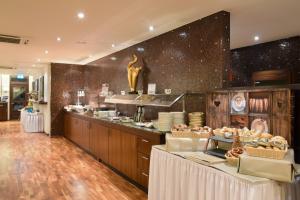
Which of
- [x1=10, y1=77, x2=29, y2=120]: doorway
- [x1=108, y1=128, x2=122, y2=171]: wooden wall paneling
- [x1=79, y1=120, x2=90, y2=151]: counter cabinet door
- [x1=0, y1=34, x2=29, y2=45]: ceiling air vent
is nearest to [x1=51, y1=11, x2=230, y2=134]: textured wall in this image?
[x1=108, y1=128, x2=122, y2=171]: wooden wall paneling

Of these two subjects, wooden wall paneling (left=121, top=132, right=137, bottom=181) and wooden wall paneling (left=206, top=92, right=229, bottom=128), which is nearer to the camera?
wooden wall paneling (left=206, top=92, right=229, bottom=128)

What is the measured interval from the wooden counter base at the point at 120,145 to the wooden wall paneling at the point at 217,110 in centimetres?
68

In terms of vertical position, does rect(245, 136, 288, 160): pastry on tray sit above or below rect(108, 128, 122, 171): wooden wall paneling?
above

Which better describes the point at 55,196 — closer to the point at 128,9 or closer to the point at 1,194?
the point at 1,194

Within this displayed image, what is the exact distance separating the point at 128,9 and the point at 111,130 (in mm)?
2220

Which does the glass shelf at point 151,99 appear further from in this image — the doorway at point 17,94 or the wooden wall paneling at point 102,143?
the doorway at point 17,94

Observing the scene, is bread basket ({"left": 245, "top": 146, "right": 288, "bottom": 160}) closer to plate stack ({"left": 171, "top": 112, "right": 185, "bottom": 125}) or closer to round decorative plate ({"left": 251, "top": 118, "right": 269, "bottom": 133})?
round decorative plate ({"left": 251, "top": 118, "right": 269, "bottom": 133})

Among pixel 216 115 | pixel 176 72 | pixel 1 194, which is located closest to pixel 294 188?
pixel 216 115

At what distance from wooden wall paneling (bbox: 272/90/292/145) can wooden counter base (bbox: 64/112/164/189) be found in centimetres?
135

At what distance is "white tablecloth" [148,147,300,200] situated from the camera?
1725mm

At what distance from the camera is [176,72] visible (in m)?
3.97

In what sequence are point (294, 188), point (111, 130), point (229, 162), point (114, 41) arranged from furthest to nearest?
1. point (114, 41)
2. point (111, 130)
3. point (229, 162)
4. point (294, 188)

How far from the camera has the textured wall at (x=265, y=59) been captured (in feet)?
14.4

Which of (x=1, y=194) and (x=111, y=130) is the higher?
(x=111, y=130)
